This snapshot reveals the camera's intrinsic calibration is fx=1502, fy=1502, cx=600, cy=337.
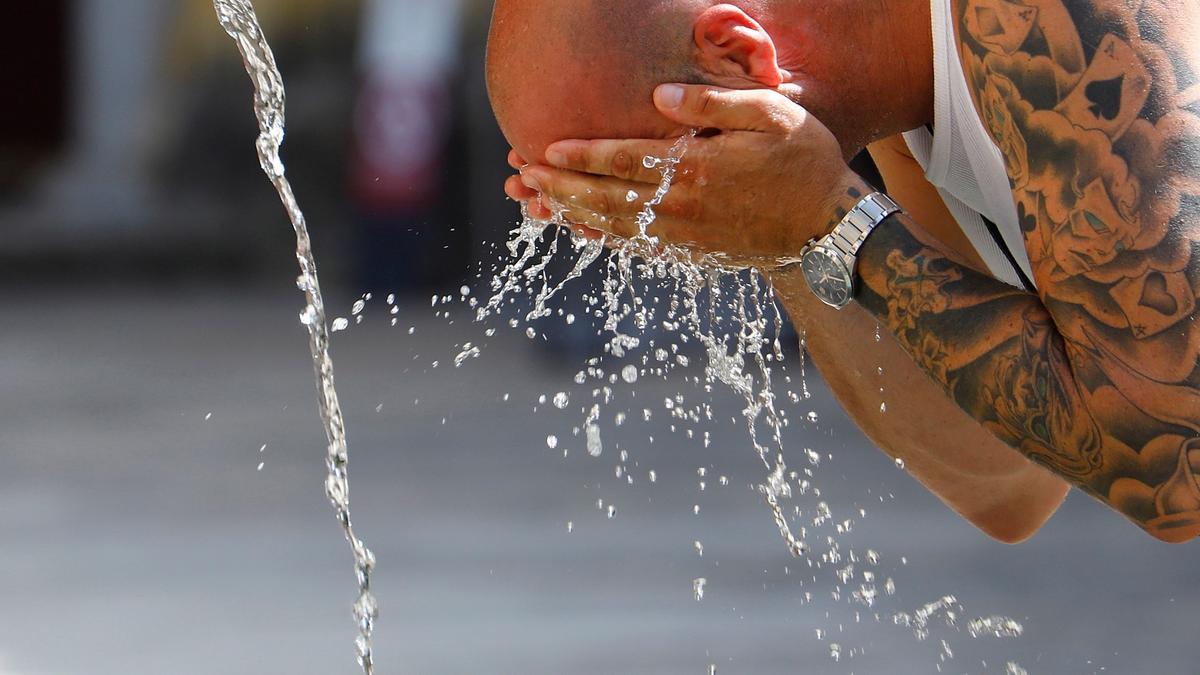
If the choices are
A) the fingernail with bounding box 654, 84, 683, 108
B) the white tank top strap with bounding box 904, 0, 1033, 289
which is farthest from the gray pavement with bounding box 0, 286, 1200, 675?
the fingernail with bounding box 654, 84, 683, 108

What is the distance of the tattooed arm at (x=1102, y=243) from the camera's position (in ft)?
5.40

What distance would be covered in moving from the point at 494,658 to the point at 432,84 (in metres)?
7.28

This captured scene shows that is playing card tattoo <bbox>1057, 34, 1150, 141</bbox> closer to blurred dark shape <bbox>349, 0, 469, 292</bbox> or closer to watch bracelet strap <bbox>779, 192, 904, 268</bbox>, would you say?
watch bracelet strap <bbox>779, 192, 904, 268</bbox>

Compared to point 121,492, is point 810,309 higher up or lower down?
higher up

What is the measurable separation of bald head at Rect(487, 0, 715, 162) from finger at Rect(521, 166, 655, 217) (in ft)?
0.18

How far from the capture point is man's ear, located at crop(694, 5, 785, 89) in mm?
1985

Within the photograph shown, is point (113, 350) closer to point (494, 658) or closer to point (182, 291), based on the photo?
point (182, 291)

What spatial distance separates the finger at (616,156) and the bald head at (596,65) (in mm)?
42

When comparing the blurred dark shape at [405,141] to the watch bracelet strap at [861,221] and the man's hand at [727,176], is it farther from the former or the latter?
the watch bracelet strap at [861,221]

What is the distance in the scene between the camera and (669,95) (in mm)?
1971

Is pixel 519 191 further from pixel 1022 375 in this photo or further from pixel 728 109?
pixel 1022 375

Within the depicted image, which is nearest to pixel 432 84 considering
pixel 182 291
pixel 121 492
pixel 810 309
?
pixel 182 291

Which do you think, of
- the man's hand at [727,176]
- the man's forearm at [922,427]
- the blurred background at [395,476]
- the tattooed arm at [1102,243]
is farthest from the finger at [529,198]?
the blurred background at [395,476]

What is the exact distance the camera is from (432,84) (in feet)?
36.9
